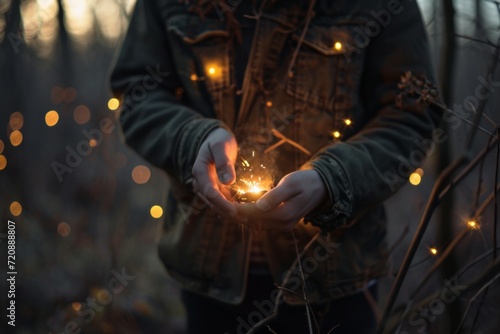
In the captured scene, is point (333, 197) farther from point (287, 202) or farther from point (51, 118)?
point (51, 118)

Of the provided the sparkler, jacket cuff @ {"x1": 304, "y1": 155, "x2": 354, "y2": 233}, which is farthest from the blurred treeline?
the sparkler

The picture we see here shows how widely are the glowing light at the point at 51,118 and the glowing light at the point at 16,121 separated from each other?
0.47 m

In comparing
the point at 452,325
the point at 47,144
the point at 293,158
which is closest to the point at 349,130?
the point at 293,158

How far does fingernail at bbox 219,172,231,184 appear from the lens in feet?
3.89

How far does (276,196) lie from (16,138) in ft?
13.3

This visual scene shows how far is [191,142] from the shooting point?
1393 mm

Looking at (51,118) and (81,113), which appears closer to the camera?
(51,118)

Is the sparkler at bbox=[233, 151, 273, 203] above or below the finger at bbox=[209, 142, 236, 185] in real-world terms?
below

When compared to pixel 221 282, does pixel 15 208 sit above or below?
below

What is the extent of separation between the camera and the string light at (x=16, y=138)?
456 cm

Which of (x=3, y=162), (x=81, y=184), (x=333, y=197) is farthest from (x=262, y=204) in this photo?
(x=81, y=184)

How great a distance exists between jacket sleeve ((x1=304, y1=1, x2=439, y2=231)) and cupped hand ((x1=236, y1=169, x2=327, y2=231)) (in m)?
Answer: 0.06

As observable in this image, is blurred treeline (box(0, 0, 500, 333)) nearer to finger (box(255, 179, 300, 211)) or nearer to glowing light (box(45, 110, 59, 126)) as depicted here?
glowing light (box(45, 110, 59, 126))

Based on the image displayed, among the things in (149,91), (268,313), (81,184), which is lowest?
(81,184)
